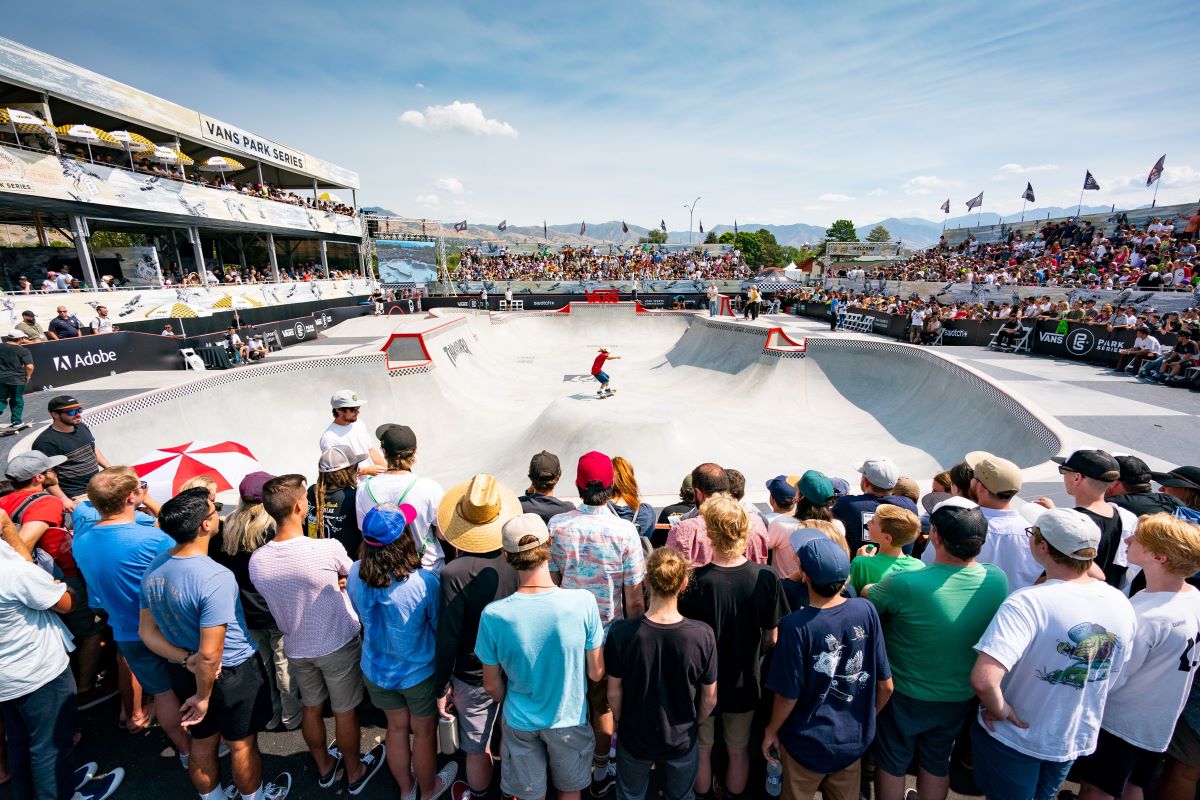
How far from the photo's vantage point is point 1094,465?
347cm

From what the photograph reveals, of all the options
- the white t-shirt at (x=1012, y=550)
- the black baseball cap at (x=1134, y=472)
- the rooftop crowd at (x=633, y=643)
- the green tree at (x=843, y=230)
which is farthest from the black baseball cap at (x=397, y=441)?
the green tree at (x=843, y=230)

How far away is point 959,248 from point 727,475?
4697 centimetres

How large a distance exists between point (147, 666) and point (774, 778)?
4.13m

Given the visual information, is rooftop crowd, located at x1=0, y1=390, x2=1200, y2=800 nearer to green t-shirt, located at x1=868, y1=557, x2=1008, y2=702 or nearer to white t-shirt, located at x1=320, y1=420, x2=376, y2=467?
green t-shirt, located at x1=868, y1=557, x2=1008, y2=702

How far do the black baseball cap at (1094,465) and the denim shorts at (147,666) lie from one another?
6.30 meters

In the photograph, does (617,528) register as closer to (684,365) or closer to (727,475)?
(727,475)

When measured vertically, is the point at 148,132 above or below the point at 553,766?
above

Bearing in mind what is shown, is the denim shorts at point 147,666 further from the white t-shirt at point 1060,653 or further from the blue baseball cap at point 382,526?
the white t-shirt at point 1060,653

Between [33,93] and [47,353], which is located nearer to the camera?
[47,353]

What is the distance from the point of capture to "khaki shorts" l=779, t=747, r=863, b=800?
9.02ft

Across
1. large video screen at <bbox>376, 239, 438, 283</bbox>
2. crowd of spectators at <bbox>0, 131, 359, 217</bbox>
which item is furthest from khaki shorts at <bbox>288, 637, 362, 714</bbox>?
large video screen at <bbox>376, 239, 438, 283</bbox>

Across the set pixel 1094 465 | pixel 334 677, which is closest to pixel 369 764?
pixel 334 677

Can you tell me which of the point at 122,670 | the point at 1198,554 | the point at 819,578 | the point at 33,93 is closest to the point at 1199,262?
the point at 1198,554

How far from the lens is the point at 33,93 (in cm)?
2053
